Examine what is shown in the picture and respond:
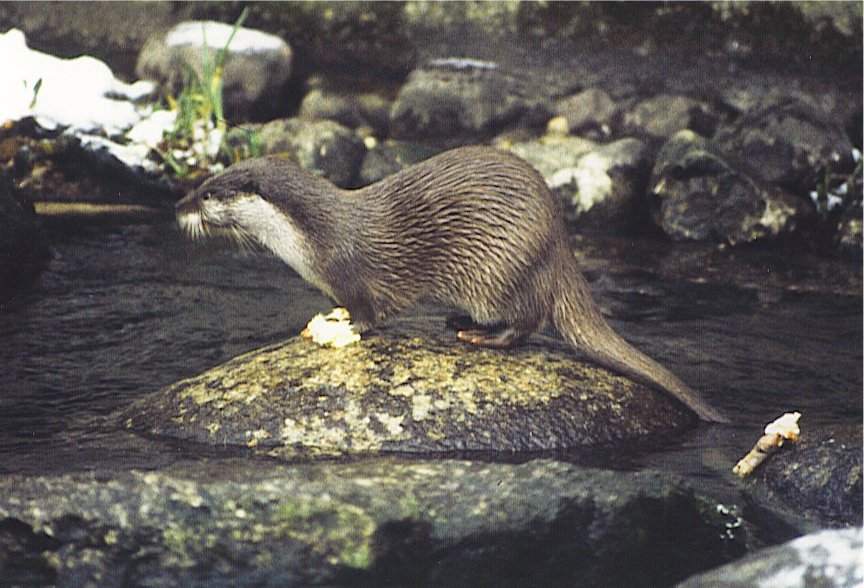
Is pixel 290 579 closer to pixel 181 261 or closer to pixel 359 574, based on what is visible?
pixel 359 574

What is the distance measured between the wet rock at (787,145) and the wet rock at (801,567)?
13.8 ft

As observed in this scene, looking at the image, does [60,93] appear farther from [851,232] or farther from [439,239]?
[851,232]

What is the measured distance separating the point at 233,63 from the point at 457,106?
1501 mm

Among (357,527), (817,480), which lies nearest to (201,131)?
(357,527)

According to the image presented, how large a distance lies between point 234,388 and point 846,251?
3.77 metres

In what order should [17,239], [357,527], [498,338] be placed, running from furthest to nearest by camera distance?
[17,239] < [498,338] < [357,527]

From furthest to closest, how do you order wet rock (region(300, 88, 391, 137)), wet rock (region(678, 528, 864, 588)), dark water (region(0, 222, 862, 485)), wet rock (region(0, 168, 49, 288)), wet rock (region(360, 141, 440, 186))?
1. wet rock (region(300, 88, 391, 137))
2. wet rock (region(360, 141, 440, 186))
3. wet rock (region(0, 168, 49, 288))
4. dark water (region(0, 222, 862, 485))
5. wet rock (region(678, 528, 864, 588))

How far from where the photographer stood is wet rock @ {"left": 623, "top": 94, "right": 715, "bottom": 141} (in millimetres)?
7359

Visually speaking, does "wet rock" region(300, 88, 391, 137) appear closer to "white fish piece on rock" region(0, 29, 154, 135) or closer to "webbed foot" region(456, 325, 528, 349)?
"white fish piece on rock" region(0, 29, 154, 135)

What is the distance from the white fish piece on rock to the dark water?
954mm

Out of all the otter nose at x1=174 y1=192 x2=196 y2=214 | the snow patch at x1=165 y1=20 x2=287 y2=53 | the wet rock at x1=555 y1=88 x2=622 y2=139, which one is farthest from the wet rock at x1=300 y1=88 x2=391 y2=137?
the otter nose at x1=174 y1=192 x2=196 y2=214

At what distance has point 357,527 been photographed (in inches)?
98.9

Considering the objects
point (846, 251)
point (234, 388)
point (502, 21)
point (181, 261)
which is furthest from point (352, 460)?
point (502, 21)

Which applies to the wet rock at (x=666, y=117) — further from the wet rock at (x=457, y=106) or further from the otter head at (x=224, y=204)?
the otter head at (x=224, y=204)
